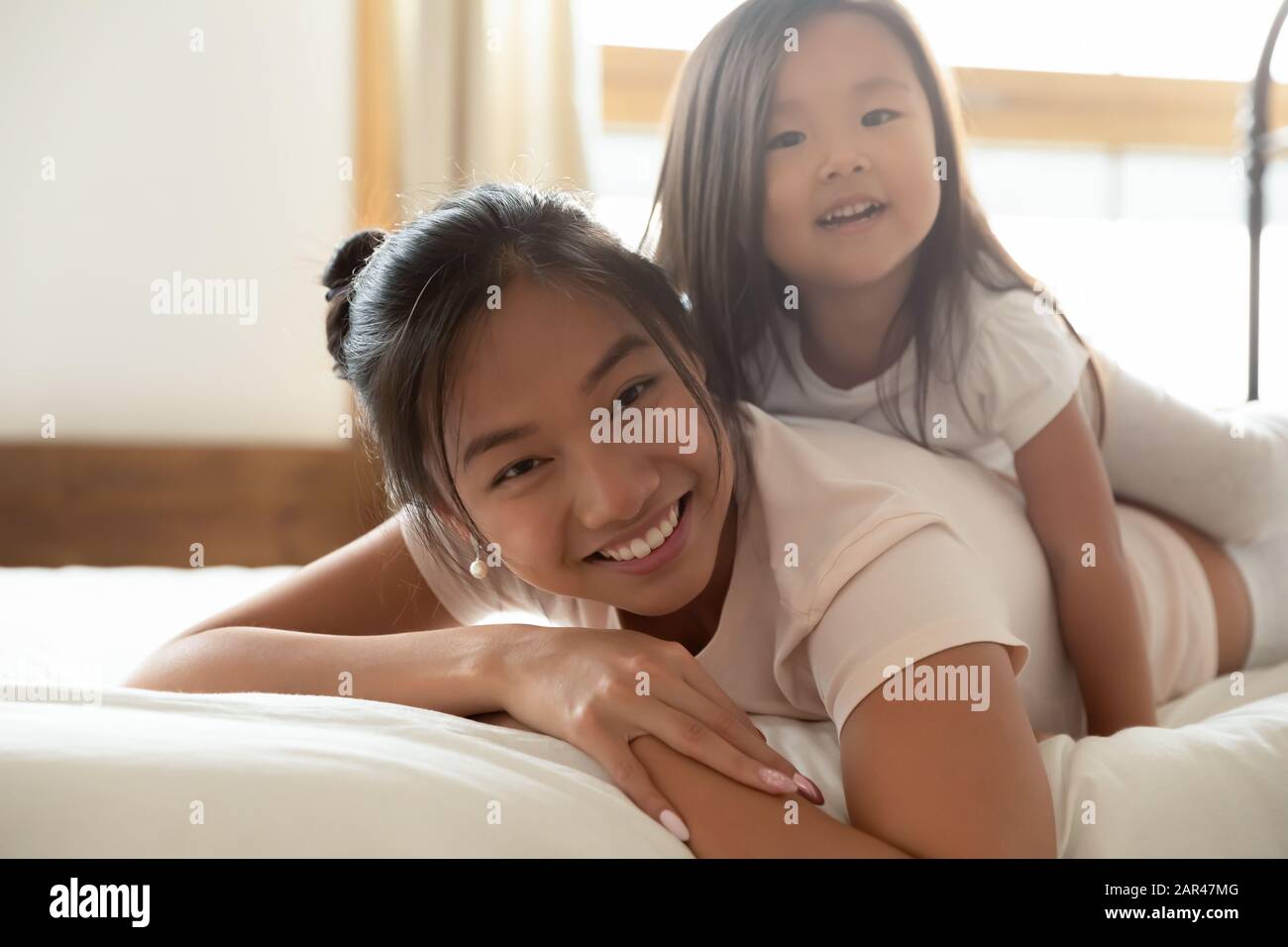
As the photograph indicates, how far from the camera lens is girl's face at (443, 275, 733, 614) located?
32.9 inches

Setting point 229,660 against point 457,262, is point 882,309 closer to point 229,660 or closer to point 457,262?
point 457,262

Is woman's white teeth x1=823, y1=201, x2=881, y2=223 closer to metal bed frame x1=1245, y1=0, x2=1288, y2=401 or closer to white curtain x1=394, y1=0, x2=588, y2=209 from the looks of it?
metal bed frame x1=1245, y1=0, x2=1288, y2=401

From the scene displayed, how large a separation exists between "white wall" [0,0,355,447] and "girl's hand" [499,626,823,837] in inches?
79.1

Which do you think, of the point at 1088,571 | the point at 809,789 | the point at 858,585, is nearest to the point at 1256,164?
the point at 1088,571

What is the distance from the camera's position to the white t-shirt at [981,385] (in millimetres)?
1177

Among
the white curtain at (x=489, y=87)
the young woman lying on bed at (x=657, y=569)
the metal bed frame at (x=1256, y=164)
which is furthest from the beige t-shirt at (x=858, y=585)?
the white curtain at (x=489, y=87)

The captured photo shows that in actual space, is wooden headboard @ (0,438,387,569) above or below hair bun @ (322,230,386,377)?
below

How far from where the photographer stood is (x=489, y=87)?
266cm

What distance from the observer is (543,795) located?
687mm

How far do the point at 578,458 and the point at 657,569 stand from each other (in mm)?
120

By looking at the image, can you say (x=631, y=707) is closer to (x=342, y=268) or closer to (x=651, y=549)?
(x=651, y=549)

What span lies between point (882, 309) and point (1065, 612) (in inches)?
15.0

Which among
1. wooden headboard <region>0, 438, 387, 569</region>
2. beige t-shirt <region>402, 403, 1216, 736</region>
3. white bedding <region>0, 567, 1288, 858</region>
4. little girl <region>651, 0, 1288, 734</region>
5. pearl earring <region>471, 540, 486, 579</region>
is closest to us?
white bedding <region>0, 567, 1288, 858</region>

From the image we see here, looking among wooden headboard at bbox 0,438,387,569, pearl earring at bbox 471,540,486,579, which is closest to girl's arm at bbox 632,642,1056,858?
pearl earring at bbox 471,540,486,579
